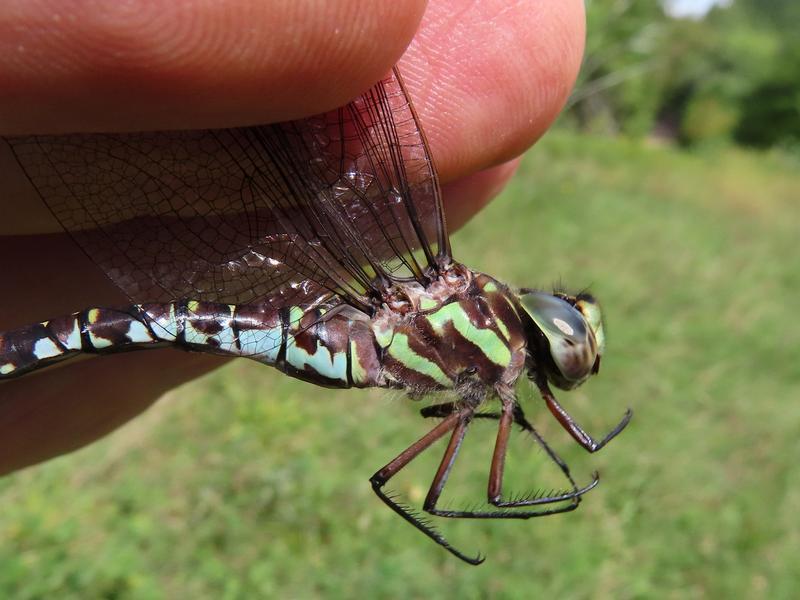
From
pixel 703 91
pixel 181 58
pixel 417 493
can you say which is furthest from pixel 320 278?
pixel 703 91

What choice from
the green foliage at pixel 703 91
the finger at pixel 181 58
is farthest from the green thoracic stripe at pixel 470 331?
the green foliage at pixel 703 91

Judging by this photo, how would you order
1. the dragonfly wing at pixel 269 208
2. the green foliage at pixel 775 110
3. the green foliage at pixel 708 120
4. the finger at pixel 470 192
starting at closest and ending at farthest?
the dragonfly wing at pixel 269 208, the finger at pixel 470 192, the green foliage at pixel 775 110, the green foliage at pixel 708 120

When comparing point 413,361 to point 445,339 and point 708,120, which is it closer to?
point 445,339

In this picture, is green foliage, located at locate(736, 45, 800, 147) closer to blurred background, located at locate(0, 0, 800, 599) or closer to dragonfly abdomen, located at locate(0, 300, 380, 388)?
blurred background, located at locate(0, 0, 800, 599)

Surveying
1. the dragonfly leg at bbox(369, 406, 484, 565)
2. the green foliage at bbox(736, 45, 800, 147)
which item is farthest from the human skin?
the green foliage at bbox(736, 45, 800, 147)

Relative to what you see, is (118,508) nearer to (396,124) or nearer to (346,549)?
(346,549)

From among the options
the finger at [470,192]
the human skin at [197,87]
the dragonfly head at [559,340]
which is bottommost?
the dragonfly head at [559,340]

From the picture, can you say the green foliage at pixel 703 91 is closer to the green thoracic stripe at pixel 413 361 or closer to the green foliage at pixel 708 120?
the green foliage at pixel 708 120

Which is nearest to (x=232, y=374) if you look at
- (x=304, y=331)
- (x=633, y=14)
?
(x=304, y=331)
